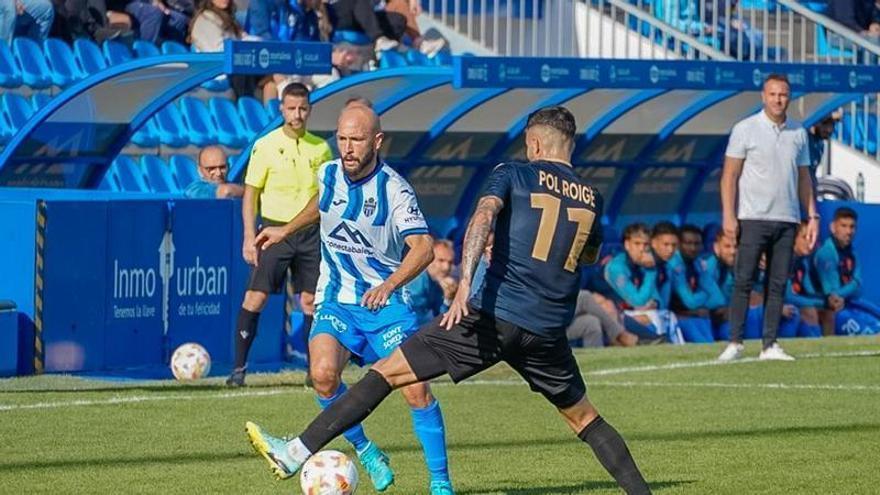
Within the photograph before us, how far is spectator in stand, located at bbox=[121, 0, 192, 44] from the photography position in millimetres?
18125

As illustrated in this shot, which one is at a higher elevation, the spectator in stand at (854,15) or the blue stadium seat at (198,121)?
the spectator in stand at (854,15)

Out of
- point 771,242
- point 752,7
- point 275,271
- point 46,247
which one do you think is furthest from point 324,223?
point 752,7

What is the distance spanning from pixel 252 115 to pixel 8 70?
228 centimetres

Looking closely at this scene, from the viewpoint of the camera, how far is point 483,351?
7.75 meters

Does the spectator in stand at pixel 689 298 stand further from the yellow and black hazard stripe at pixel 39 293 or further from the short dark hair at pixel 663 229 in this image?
the yellow and black hazard stripe at pixel 39 293

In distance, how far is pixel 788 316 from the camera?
18.5 meters

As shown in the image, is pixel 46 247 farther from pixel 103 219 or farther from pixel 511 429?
pixel 511 429

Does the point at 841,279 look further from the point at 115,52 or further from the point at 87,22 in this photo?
the point at 87,22

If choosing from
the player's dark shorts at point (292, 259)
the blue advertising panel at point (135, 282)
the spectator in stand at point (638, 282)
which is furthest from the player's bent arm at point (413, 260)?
the spectator in stand at point (638, 282)

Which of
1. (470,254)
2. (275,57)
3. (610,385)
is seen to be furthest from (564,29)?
(470,254)

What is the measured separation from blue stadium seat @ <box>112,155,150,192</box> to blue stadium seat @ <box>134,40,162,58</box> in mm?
1624

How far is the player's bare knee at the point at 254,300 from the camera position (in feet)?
41.9

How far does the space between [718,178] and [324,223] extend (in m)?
11.8

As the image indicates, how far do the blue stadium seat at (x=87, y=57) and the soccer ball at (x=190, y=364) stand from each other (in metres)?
4.73
